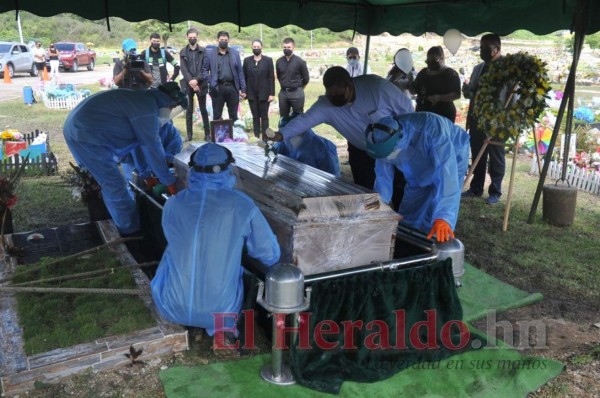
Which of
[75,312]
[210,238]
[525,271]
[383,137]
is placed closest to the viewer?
[210,238]

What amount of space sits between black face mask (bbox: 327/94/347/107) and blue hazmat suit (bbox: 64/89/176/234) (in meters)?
1.28

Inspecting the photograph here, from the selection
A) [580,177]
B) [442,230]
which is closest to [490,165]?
[580,177]

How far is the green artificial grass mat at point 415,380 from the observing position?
2.62 m

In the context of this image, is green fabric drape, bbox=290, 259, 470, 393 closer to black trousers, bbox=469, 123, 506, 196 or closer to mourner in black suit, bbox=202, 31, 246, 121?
black trousers, bbox=469, 123, 506, 196

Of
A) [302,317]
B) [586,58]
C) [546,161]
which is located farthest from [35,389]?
[586,58]

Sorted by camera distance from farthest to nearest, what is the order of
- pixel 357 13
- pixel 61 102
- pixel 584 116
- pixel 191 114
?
1. pixel 61 102
2. pixel 584 116
3. pixel 191 114
4. pixel 357 13

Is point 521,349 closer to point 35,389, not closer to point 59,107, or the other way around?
point 35,389

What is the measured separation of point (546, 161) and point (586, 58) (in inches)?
1123

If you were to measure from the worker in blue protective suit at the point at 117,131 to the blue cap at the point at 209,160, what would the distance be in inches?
58.6

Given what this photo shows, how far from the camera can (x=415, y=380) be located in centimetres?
275

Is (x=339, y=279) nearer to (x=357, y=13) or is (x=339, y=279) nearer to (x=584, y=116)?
(x=357, y=13)

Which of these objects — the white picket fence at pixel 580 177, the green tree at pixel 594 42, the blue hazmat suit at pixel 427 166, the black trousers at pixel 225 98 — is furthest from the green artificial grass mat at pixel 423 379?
the green tree at pixel 594 42

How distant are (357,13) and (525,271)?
13.1 feet

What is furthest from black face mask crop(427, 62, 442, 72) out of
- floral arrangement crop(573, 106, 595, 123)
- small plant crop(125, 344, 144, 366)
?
floral arrangement crop(573, 106, 595, 123)
